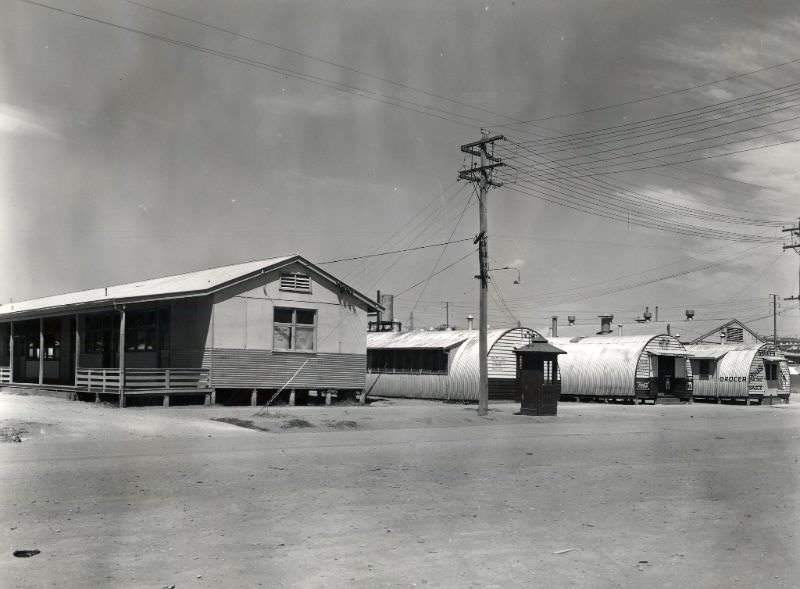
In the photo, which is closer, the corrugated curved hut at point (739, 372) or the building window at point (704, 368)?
the corrugated curved hut at point (739, 372)

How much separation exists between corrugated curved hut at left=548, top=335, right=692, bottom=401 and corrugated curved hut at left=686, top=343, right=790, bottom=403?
5.36 ft

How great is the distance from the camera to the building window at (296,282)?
29.6 metres

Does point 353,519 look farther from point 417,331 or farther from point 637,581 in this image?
point 417,331

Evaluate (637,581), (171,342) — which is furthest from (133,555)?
(171,342)

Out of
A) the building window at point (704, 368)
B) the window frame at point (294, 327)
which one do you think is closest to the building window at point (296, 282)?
the window frame at point (294, 327)

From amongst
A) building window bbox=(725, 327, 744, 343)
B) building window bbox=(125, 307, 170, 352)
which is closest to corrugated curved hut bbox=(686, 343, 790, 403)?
building window bbox=(725, 327, 744, 343)

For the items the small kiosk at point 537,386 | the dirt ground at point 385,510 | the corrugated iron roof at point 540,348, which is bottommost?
the dirt ground at point 385,510

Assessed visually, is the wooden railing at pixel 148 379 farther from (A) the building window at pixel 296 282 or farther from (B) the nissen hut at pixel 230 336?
(A) the building window at pixel 296 282

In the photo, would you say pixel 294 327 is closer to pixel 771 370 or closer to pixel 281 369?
pixel 281 369

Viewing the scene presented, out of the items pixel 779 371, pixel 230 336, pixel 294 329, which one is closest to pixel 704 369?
pixel 779 371

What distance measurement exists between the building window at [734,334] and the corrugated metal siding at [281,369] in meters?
39.1

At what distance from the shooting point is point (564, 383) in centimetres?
4488

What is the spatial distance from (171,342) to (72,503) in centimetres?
1956

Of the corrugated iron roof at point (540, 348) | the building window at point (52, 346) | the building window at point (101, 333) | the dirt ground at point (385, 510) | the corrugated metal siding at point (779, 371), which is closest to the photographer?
the dirt ground at point (385, 510)
